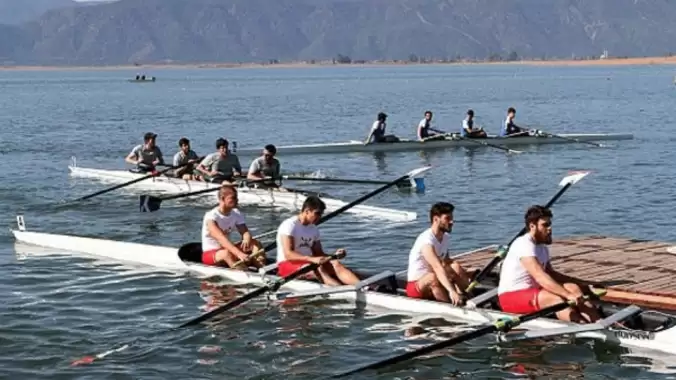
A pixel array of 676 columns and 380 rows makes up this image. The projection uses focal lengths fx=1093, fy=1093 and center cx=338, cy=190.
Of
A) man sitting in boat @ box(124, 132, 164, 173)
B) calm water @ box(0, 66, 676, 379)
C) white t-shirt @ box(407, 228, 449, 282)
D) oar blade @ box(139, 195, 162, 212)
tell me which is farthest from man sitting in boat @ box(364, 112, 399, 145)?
white t-shirt @ box(407, 228, 449, 282)

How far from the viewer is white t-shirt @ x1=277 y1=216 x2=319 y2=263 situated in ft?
51.2

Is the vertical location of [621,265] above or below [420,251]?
below

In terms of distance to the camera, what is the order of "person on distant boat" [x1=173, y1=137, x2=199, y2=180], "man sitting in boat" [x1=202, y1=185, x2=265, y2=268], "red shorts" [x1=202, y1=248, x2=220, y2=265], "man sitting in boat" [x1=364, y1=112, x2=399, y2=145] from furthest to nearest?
"man sitting in boat" [x1=364, y1=112, x2=399, y2=145], "person on distant boat" [x1=173, y1=137, x2=199, y2=180], "red shorts" [x1=202, y1=248, x2=220, y2=265], "man sitting in boat" [x1=202, y1=185, x2=265, y2=268]

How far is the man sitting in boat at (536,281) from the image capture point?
12.9 meters

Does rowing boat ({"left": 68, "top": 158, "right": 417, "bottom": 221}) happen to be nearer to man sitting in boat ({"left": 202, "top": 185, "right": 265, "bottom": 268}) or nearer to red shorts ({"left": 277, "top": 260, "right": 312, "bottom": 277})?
man sitting in boat ({"left": 202, "top": 185, "right": 265, "bottom": 268})

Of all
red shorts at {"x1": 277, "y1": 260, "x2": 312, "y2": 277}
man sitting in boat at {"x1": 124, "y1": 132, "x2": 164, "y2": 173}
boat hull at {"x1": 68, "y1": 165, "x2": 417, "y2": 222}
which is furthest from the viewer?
man sitting in boat at {"x1": 124, "y1": 132, "x2": 164, "y2": 173}

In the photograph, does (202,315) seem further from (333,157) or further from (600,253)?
(333,157)

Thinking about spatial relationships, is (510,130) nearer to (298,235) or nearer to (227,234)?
(227,234)

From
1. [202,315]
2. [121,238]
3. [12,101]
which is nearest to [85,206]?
[121,238]

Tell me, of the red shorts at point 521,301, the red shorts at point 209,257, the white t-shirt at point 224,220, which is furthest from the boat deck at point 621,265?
the red shorts at point 209,257

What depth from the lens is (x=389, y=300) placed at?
14930 mm

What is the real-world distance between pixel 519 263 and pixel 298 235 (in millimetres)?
3688

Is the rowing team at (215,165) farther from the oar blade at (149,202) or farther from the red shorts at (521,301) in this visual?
the red shorts at (521,301)

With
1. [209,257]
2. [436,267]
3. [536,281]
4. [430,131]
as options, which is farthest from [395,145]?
[536,281]
